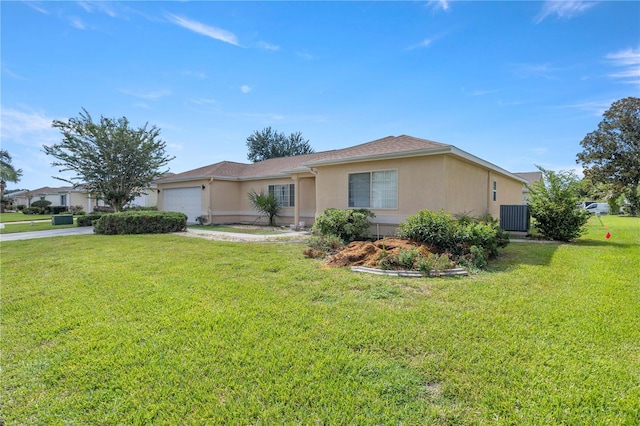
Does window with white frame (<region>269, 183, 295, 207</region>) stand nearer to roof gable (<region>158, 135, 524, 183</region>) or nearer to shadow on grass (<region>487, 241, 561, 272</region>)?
roof gable (<region>158, 135, 524, 183</region>)

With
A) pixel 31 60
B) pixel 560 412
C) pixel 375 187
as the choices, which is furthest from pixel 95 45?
pixel 560 412

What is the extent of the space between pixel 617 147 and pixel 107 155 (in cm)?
5338

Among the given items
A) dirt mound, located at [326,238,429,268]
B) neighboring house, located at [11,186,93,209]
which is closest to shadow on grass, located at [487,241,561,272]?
dirt mound, located at [326,238,429,268]

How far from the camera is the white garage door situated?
1997 cm

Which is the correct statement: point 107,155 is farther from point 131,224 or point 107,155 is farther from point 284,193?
point 284,193

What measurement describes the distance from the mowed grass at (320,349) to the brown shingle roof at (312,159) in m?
6.17

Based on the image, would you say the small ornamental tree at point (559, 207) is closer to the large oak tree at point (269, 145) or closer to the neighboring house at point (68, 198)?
the large oak tree at point (269, 145)

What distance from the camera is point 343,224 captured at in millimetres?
10367

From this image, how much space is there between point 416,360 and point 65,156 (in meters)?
24.0

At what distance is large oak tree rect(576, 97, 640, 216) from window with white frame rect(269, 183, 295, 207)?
3976cm

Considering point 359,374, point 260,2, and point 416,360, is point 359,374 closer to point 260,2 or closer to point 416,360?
point 416,360

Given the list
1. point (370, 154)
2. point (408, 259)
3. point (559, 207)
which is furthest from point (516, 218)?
point (408, 259)

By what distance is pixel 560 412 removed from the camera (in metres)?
2.35

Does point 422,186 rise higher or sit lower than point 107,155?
lower
